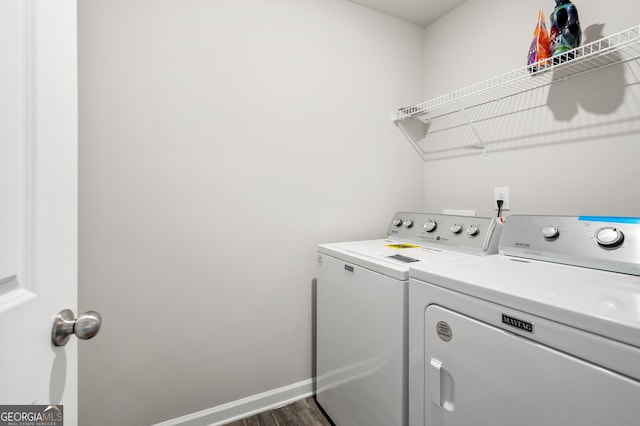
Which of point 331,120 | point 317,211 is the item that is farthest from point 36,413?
point 331,120

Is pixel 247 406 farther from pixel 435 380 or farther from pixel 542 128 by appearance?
pixel 542 128

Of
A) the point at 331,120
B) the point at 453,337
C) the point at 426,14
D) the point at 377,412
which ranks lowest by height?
the point at 377,412

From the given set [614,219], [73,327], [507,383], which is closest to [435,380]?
[507,383]

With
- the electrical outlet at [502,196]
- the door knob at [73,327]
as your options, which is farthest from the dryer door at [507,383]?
the electrical outlet at [502,196]

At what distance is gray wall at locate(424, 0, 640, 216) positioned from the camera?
120 centimetres

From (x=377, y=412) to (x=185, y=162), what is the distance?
4.51 feet

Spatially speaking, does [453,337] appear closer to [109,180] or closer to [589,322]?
[589,322]

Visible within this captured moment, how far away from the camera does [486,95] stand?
66.6 inches

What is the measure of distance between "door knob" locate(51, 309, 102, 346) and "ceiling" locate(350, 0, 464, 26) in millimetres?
2083

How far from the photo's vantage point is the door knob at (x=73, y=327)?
1.73 ft

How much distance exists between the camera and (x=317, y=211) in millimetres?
1720

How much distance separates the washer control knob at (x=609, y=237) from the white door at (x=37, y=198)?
1.47 meters

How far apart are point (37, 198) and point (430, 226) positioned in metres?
1.53

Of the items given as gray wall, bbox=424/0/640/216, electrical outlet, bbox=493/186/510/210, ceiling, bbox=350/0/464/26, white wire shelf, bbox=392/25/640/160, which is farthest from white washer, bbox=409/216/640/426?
ceiling, bbox=350/0/464/26
